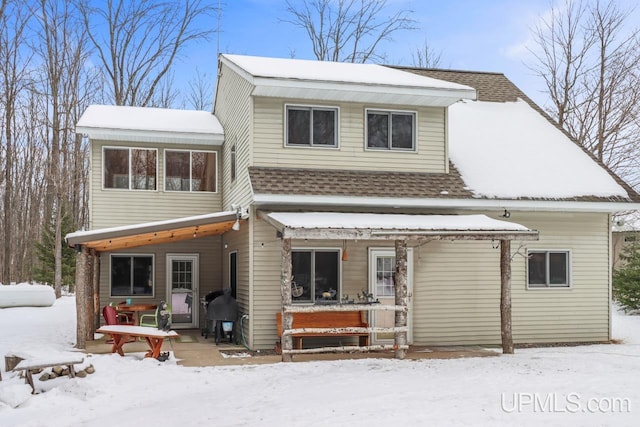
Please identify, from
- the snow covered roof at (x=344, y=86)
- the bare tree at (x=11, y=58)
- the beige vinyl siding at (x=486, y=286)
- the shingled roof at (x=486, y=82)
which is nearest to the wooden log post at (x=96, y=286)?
the beige vinyl siding at (x=486, y=286)

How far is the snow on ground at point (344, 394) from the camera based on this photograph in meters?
7.58

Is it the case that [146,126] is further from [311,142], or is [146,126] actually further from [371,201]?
[371,201]

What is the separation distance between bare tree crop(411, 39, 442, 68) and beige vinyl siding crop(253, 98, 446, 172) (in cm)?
2182

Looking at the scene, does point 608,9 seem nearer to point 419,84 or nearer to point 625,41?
point 625,41

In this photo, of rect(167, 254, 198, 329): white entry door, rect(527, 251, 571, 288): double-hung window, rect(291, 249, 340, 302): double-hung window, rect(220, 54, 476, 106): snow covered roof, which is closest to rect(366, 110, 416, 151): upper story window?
rect(220, 54, 476, 106): snow covered roof

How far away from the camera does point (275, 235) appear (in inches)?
499

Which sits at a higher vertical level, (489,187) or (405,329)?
(489,187)

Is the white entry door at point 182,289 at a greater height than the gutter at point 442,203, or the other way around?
the gutter at point 442,203

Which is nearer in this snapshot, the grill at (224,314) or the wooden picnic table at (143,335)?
the wooden picnic table at (143,335)

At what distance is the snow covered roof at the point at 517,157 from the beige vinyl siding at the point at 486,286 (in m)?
0.61

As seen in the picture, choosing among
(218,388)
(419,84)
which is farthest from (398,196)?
(218,388)

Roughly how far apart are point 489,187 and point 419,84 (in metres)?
2.71

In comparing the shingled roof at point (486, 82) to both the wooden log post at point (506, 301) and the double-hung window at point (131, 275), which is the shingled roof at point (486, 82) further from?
the double-hung window at point (131, 275)
